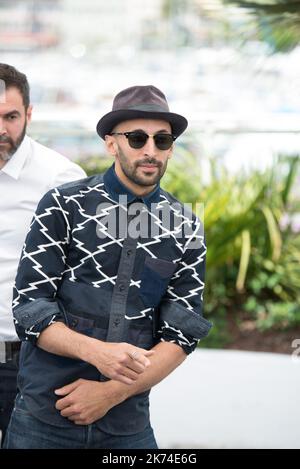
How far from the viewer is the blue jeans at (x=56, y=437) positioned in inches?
85.7

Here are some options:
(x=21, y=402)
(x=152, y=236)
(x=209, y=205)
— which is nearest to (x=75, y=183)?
(x=152, y=236)

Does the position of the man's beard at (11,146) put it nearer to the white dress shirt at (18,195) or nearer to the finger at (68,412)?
the white dress shirt at (18,195)

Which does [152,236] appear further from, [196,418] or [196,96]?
[196,96]

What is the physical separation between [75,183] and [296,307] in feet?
11.7

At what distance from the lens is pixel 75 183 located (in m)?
2.25

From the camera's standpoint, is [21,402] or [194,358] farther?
[194,358]

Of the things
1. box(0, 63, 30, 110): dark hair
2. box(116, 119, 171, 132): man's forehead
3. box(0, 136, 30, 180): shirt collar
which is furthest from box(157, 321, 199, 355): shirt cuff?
box(0, 63, 30, 110): dark hair

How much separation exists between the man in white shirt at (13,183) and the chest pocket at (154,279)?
47cm

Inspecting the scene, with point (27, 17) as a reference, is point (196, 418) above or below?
below

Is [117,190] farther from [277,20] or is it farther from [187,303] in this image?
[277,20]

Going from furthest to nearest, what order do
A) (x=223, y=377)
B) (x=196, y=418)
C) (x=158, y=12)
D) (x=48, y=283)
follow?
1. (x=158, y=12)
2. (x=223, y=377)
3. (x=196, y=418)
4. (x=48, y=283)

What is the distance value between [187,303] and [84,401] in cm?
36

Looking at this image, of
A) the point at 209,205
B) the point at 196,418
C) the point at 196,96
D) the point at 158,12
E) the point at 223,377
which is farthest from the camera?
the point at 158,12

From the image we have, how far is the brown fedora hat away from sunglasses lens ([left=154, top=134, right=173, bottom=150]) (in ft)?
→ 0.15
